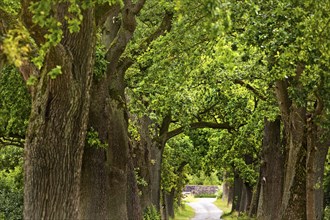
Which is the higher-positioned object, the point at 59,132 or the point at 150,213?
the point at 59,132

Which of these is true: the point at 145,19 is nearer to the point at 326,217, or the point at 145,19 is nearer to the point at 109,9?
the point at 109,9

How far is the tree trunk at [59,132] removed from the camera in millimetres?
10070

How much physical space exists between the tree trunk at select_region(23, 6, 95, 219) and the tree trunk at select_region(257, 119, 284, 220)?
13016 mm

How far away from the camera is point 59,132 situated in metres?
10.3

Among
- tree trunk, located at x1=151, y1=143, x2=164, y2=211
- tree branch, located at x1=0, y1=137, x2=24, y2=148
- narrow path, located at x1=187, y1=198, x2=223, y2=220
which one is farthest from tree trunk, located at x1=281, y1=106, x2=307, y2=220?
narrow path, located at x1=187, y1=198, x2=223, y2=220

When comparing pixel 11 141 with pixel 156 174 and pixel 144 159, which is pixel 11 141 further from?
pixel 156 174

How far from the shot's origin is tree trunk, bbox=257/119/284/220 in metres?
22.3

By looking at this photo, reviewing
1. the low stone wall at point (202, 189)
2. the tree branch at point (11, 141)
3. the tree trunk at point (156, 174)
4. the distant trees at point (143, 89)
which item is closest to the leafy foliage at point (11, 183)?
the distant trees at point (143, 89)

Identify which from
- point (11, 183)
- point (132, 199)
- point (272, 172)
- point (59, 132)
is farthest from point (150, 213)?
point (59, 132)

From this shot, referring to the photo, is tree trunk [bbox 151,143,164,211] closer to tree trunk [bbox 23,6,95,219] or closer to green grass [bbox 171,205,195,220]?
tree trunk [bbox 23,6,95,219]

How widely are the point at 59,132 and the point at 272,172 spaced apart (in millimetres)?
13605

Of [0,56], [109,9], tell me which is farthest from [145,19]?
[0,56]

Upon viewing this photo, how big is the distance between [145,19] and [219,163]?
18.7 meters

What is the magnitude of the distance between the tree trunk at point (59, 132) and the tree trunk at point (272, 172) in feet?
42.7
